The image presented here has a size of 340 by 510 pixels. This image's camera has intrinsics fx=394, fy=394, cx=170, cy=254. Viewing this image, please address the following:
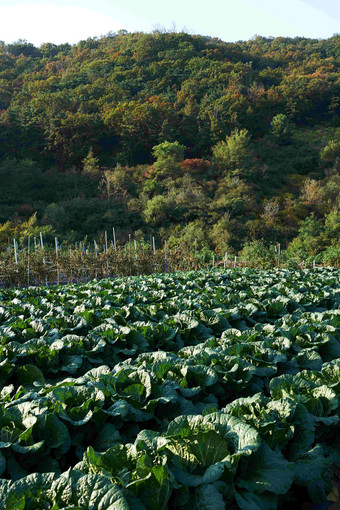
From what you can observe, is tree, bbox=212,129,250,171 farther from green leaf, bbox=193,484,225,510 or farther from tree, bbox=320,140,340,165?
green leaf, bbox=193,484,225,510

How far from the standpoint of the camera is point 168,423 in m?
1.93

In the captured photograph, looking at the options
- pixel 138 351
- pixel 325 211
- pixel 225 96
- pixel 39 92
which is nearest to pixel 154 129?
pixel 225 96

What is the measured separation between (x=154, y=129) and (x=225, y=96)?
28.0 feet

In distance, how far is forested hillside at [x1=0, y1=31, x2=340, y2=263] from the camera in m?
25.4

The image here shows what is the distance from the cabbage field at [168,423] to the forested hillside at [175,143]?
15411 mm

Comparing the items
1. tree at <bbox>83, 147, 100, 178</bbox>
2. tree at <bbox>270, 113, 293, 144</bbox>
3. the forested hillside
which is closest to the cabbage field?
the forested hillside

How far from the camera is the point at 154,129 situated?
35.0 meters

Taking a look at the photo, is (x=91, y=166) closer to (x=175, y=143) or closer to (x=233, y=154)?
(x=175, y=143)

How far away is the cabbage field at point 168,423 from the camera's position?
128cm

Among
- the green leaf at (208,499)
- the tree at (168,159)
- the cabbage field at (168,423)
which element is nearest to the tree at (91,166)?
the tree at (168,159)

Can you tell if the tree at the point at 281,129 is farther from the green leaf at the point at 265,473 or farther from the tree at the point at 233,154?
the green leaf at the point at 265,473

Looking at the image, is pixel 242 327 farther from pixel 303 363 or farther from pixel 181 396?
pixel 181 396

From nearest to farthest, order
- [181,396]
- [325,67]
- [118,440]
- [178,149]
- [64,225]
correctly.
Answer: [118,440], [181,396], [64,225], [178,149], [325,67]

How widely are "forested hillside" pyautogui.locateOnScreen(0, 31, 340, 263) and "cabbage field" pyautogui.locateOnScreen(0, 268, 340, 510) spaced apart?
50.6ft
